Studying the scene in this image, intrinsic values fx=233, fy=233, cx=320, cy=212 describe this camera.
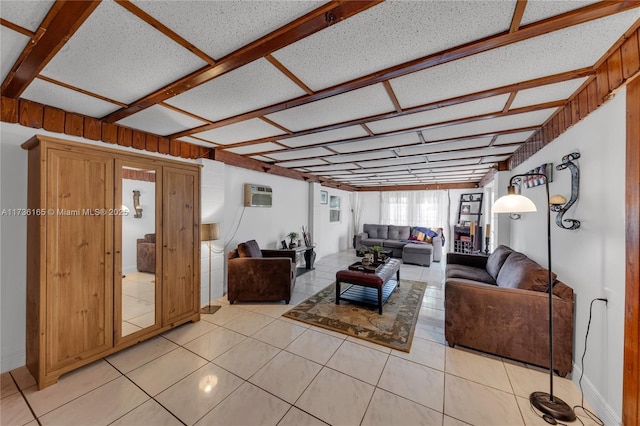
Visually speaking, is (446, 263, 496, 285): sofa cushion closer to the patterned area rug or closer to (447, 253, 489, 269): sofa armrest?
(447, 253, 489, 269): sofa armrest

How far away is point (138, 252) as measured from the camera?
2369mm

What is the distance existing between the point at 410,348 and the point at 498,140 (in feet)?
9.42

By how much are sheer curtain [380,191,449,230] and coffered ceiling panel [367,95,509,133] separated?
5.76 meters

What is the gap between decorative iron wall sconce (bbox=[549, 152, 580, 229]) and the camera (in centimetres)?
194

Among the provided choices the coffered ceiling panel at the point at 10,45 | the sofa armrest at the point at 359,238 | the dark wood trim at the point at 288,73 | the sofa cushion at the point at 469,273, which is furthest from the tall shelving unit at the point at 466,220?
the coffered ceiling panel at the point at 10,45

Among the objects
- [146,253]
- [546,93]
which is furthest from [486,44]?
[146,253]

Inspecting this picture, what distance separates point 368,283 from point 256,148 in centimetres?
258

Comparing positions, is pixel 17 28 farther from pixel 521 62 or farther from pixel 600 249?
pixel 600 249

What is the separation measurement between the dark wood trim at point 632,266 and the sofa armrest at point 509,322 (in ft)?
2.01


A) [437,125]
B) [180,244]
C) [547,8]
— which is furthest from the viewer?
[180,244]

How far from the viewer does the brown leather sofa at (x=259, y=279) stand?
11.1ft

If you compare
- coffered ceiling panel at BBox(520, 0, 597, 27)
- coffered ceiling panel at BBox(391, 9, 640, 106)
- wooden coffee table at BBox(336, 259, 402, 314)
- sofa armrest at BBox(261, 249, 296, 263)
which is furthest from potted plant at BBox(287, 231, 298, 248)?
coffered ceiling panel at BBox(520, 0, 597, 27)

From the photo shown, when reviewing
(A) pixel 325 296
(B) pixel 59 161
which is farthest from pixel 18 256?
(A) pixel 325 296

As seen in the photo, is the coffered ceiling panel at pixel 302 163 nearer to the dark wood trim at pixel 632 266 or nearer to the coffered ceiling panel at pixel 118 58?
the coffered ceiling panel at pixel 118 58
